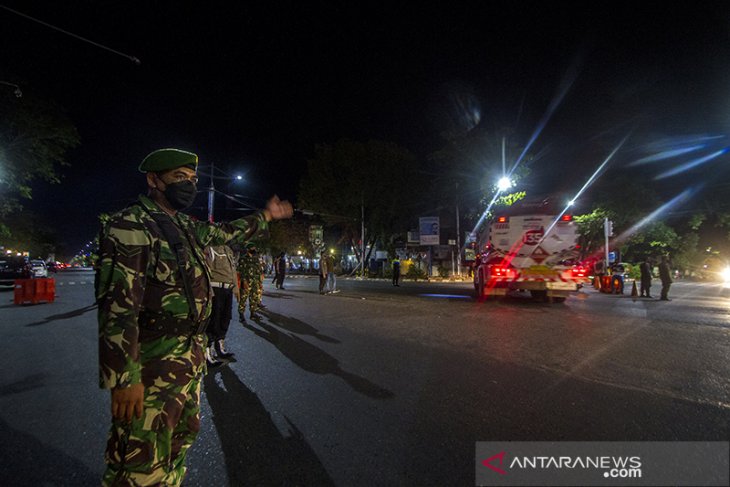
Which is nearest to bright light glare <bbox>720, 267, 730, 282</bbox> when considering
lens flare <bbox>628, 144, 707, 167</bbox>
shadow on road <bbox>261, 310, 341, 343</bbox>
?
lens flare <bbox>628, 144, 707, 167</bbox>

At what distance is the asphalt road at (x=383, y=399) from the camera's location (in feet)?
8.09

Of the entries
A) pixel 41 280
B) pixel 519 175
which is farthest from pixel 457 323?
pixel 519 175

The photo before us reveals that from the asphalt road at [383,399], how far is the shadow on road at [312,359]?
28 mm

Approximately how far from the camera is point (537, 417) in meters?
3.11

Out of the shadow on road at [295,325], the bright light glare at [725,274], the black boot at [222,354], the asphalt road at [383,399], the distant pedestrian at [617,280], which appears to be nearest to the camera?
the asphalt road at [383,399]

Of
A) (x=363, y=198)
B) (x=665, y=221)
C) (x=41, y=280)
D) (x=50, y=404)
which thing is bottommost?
(x=50, y=404)

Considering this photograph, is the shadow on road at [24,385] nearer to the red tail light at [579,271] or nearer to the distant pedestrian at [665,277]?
the red tail light at [579,271]

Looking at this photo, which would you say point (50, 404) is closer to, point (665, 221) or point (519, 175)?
point (519, 175)

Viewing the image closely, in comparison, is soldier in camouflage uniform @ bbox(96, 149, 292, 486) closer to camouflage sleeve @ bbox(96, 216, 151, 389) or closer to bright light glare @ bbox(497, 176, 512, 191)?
camouflage sleeve @ bbox(96, 216, 151, 389)

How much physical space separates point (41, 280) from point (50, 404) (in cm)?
1099

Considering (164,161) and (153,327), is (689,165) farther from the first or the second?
(153,327)

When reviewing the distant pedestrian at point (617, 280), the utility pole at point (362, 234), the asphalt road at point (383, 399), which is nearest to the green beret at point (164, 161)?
the asphalt road at point (383, 399)

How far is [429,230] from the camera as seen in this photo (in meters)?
27.7

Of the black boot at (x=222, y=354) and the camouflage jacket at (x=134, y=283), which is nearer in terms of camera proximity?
the camouflage jacket at (x=134, y=283)
